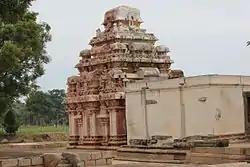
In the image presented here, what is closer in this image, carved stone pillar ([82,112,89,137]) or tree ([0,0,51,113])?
carved stone pillar ([82,112,89,137])

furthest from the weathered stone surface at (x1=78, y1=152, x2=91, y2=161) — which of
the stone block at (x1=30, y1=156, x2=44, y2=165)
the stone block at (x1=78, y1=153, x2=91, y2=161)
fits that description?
the stone block at (x1=30, y1=156, x2=44, y2=165)

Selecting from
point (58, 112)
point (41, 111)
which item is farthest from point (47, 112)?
point (58, 112)

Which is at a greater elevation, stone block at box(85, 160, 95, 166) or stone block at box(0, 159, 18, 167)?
stone block at box(0, 159, 18, 167)

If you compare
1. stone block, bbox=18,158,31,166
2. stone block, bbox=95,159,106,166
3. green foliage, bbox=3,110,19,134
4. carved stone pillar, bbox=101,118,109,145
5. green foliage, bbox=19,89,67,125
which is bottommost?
stone block, bbox=95,159,106,166

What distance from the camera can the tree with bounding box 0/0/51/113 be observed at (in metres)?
24.0

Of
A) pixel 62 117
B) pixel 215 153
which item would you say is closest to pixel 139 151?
pixel 215 153

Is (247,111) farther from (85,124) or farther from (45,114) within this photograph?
(45,114)

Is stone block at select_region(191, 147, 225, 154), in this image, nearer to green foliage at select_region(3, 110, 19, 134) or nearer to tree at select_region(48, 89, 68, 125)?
green foliage at select_region(3, 110, 19, 134)

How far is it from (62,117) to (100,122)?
57294 mm

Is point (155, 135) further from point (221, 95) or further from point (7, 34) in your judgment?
point (7, 34)

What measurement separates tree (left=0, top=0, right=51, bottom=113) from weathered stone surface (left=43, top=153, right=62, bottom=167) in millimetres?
9171

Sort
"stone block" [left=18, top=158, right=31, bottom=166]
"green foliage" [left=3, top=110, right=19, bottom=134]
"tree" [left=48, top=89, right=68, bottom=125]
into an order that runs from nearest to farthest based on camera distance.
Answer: "stone block" [left=18, top=158, right=31, bottom=166] < "green foliage" [left=3, top=110, right=19, bottom=134] < "tree" [left=48, top=89, right=68, bottom=125]

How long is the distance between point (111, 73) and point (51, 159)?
8109mm

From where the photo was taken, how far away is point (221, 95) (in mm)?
16047
